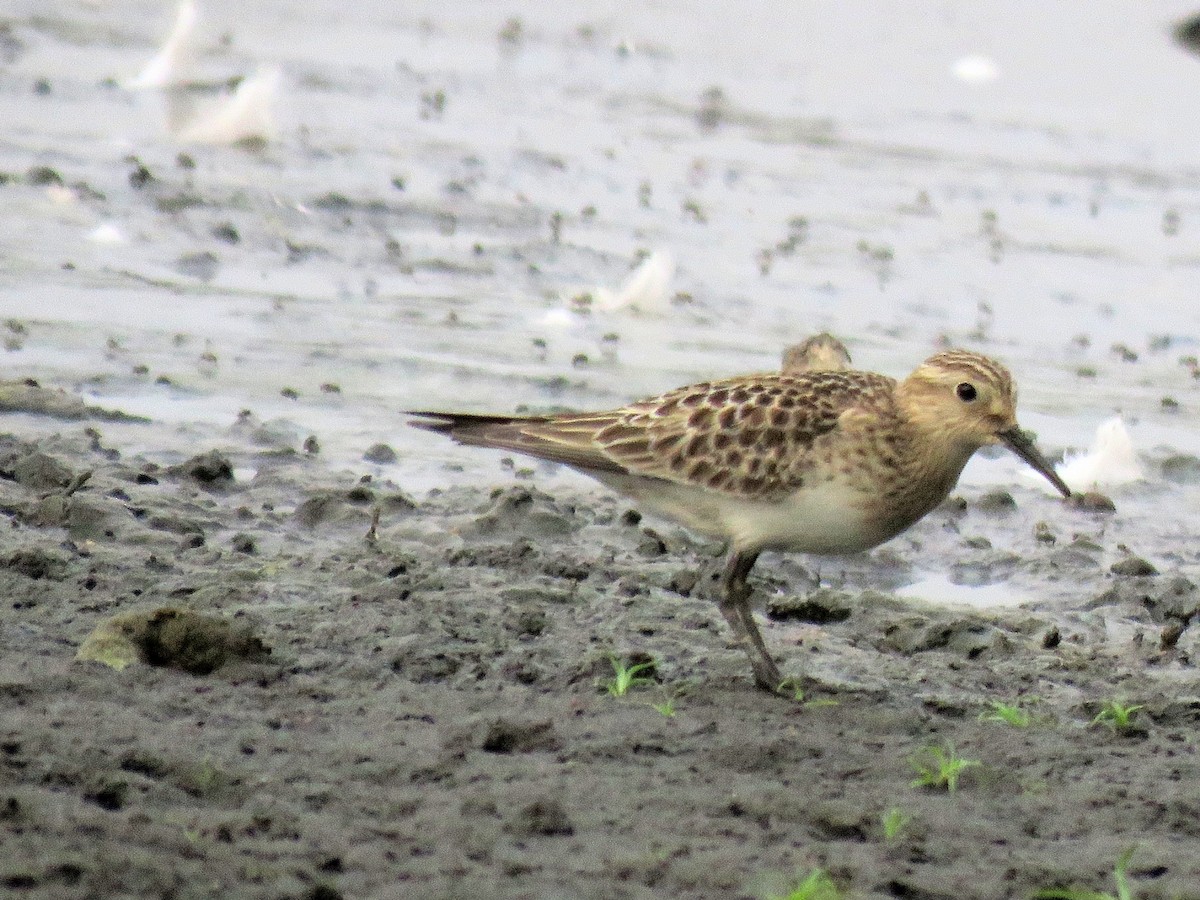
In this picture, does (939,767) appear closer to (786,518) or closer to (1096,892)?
(1096,892)

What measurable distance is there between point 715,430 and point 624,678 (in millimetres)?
1130

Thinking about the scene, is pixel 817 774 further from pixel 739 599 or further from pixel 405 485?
pixel 405 485

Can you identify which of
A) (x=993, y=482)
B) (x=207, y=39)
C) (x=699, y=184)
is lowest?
(x=993, y=482)

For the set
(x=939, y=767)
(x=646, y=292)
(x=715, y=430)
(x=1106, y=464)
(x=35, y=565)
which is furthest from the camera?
(x=646, y=292)

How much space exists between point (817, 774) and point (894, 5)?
49.4 feet

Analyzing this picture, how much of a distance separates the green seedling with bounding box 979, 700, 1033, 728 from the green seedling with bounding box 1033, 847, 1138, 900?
118 centimetres

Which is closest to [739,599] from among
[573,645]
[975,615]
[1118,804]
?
[573,645]

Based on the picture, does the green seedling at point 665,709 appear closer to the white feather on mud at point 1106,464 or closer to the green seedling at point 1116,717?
the green seedling at point 1116,717

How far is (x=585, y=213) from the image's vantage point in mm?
12750

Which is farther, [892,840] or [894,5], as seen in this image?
[894,5]

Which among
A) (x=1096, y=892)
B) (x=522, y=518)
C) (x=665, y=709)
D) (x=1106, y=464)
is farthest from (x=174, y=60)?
(x=1096, y=892)

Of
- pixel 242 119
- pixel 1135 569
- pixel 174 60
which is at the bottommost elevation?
pixel 1135 569

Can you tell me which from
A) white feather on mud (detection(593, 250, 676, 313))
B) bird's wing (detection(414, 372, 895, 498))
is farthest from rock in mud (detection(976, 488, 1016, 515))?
white feather on mud (detection(593, 250, 676, 313))

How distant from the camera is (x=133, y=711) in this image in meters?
5.18
